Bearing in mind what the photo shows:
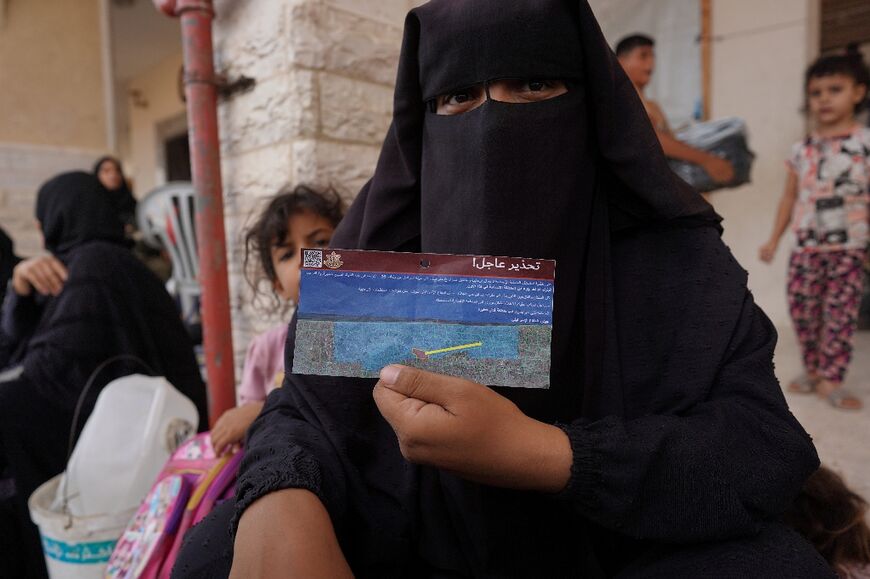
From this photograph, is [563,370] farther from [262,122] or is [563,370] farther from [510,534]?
[262,122]

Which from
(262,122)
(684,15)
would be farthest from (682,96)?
(262,122)

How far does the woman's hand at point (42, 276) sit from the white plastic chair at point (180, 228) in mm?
929

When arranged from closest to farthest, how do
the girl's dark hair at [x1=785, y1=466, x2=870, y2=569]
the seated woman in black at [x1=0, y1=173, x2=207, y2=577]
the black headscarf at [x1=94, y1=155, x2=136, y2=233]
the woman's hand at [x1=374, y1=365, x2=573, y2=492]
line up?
the woman's hand at [x1=374, y1=365, x2=573, y2=492] < the girl's dark hair at [x1=785, y1=466, x2=870, y2=569] < the seated woman in black at [x1=0, y1=173, x2=207, y2=577] < the black headscarf at [x1=94, y1=155, x2=136, y2=233]

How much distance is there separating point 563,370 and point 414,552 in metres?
0.49

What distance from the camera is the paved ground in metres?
2.03

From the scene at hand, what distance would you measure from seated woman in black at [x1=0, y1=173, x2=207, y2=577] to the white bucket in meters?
0.53

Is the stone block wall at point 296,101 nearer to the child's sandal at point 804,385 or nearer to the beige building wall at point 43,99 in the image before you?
the child's sandal at point 804,385

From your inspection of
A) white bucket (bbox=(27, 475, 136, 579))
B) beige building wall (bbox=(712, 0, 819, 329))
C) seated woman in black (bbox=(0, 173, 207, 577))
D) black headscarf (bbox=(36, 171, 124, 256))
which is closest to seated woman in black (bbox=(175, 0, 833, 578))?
white bucket (bbox=(27, 475, 136, 579))

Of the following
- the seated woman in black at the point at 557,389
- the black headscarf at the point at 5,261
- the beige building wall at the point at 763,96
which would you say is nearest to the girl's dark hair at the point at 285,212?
the seated woman in black at the point at 557,389

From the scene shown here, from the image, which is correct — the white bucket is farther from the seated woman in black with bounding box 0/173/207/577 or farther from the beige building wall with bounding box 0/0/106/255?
the beige building wall with bounding box 0/0/106/255

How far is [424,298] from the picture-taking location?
0.82 m

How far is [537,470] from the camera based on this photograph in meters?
0.83

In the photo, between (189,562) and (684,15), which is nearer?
(189,562)

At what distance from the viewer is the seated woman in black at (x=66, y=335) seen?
1.86 meters
